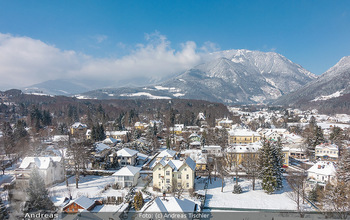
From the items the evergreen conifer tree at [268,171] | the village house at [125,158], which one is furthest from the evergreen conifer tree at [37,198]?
the evergreen conifer tree at [268,171]

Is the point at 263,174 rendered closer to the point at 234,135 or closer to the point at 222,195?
the point at 222,195

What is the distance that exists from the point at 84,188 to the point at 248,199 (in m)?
19.4

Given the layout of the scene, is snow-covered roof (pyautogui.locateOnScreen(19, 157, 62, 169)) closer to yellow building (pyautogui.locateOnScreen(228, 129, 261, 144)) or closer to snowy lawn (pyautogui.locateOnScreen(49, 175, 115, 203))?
snowy lawn (pyautogui.locateOnScreen(49, 175, 115, 203))

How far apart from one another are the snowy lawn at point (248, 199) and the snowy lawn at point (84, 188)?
1289 cm

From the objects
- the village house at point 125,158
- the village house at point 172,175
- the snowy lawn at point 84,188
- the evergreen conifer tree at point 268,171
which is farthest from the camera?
the village house at point 125,158

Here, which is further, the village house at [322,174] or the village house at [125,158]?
the village house at [125,158]

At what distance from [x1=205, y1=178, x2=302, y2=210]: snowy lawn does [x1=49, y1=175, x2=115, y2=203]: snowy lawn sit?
507 inches

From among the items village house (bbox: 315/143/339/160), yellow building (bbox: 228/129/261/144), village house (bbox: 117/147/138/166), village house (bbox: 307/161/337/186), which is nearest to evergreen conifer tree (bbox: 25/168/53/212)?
village house (bbox: 117/147/138/166)

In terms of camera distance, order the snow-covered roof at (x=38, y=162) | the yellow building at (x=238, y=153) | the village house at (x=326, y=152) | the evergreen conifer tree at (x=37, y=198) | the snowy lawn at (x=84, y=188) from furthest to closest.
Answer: the village house at (x=326, y=152), the yellow building at (x=238, y=153), the snow-covered roof at (x=38, y=162), the snowy lawn at (x=84, y=188), the evergreen conifer tree at (x=37, y=198)

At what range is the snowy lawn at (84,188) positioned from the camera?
2184 centimetres

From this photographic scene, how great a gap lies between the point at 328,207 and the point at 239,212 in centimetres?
761

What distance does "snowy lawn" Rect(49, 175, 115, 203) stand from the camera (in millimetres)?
21844

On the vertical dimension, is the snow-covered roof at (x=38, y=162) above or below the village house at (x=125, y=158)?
above

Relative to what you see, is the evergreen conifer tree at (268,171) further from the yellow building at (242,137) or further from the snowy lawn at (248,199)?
the yellow building at (242,137)
